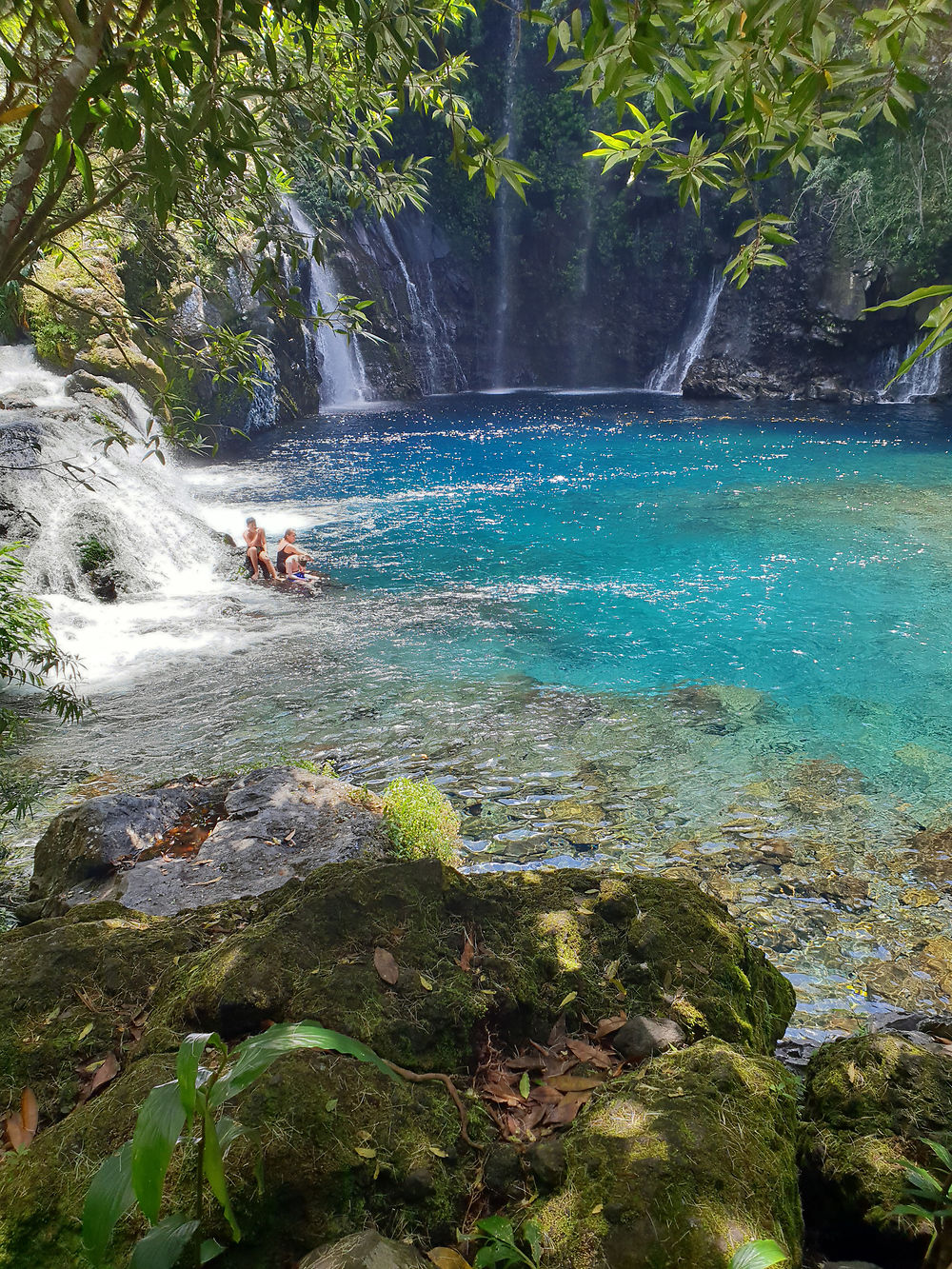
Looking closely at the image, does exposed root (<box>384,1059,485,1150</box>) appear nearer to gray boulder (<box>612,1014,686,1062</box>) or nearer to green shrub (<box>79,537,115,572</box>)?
gray boulder (<box>612,1014,686,1062</box>)

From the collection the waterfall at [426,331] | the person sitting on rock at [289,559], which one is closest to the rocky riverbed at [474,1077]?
the person sitting on rock at [289,559]

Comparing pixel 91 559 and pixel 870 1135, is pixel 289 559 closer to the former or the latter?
pixel 91 559

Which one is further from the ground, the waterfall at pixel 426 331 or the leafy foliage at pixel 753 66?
the waterfall at pixel 426 331

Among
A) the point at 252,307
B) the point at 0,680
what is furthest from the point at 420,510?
the point at 252,307

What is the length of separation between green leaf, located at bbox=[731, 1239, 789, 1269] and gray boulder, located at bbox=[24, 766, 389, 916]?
3018 mm

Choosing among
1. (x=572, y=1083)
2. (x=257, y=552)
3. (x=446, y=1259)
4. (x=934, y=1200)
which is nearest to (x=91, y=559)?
(x=257, y=552)

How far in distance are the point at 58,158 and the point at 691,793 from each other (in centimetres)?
552

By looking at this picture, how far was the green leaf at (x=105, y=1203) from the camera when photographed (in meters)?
1.07

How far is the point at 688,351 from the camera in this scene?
3241cm

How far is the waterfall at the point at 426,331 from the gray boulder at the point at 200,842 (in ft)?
107

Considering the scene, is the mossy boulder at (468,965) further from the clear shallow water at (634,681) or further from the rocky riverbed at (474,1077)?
the clear shallow water at (634,681)

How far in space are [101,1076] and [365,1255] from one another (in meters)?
0.96

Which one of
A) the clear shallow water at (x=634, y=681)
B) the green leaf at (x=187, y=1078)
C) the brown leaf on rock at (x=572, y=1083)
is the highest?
the green leaf at (x=187, y=1078)

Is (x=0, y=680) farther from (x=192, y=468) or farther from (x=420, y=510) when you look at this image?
(x=192, y=468)
